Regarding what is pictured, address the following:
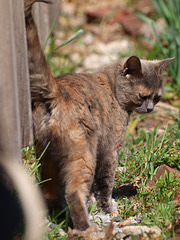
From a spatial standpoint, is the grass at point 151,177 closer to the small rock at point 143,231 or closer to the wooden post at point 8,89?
the small rock at point 143,231

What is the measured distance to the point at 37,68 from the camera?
95.2 inches

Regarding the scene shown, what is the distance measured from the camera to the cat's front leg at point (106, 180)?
2.94 metres

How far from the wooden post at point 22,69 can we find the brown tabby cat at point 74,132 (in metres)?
0.04

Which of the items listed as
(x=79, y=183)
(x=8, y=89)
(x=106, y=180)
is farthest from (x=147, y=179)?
(x=8, y=89)

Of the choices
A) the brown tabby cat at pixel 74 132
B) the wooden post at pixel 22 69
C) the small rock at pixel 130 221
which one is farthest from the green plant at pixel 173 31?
the wooden post at pixel 22 69

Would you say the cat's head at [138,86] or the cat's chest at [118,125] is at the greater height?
the cat's head at [138,86]

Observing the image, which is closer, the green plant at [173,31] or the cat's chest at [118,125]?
the cat's chest at [118,125]

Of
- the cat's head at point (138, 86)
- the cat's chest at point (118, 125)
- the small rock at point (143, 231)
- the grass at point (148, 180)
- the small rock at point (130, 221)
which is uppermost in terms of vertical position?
the cat's head at point (138, 86)

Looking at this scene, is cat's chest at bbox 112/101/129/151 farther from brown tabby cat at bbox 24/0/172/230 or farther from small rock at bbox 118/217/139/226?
small rock at bbox 118/217/139/226

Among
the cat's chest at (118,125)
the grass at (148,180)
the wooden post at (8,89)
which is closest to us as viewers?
the wooden post at (8,89)

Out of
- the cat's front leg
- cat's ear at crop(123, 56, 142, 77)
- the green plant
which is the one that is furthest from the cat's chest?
the green plant

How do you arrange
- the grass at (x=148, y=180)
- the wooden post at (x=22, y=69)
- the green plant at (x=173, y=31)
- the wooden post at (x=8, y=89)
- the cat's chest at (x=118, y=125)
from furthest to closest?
the green plant at (x=173, y=31) < the cat's chest at (x=118, y=125) < the grass at (x=148, y=180) < the wooden post at (x=22, y=69) < the wooden post at (x=8, y=89)

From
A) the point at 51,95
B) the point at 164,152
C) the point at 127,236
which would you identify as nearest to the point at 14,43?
the point at 51,95

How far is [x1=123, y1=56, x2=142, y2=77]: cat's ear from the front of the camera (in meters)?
3.17
